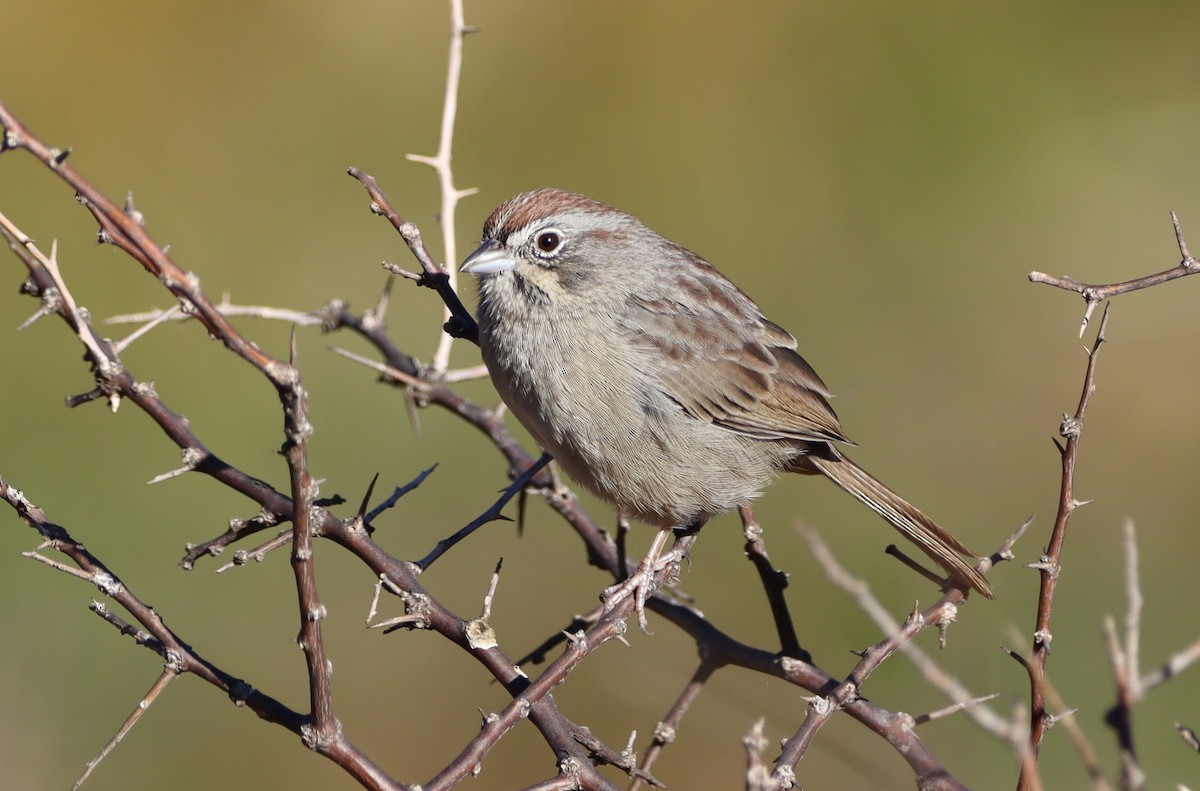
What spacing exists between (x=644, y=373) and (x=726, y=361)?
41 cm

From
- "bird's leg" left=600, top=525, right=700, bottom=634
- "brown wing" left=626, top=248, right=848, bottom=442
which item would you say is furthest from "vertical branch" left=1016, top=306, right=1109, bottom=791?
"brown wing" left=626, top=248, right=848, bottom=442

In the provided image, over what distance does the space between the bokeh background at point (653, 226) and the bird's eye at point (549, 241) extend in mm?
1775

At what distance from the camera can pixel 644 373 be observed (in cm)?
388

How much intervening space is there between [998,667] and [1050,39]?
447cm

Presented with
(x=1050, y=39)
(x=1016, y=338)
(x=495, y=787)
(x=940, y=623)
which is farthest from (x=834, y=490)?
(x=940, y=623)

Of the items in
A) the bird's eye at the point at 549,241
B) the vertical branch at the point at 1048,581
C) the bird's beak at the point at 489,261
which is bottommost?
the vertical branch at the point at 1048,581

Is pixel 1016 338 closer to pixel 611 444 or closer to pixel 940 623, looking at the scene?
pixel 611 444

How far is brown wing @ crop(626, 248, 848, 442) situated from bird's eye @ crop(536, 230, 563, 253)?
1.00 ft

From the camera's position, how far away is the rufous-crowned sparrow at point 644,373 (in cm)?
369

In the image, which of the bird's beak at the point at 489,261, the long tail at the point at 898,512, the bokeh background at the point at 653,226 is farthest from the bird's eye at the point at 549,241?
the bokeh background at the point at 653,226

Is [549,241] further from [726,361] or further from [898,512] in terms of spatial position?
[898,512]

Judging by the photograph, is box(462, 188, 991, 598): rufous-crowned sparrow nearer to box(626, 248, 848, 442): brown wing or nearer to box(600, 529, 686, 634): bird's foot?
box(626, 248, 848, 442): brown wing

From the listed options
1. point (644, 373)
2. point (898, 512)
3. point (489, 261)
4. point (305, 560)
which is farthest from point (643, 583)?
point (305, 560)

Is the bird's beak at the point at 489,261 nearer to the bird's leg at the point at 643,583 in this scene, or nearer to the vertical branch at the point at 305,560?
the bird's leg at the point at 643,583
